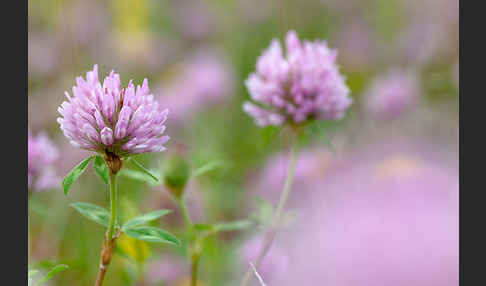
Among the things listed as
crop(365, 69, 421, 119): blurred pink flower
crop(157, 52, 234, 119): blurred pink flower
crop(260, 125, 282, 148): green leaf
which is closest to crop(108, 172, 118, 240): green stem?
crop(260, 125, 282, 148): green leaf

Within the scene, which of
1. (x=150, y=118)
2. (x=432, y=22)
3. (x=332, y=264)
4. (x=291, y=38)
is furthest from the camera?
(x=432, y=22)

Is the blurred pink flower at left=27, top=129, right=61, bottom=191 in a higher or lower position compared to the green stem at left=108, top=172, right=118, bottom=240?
higher

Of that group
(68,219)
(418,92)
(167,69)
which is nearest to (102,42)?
(167,69)

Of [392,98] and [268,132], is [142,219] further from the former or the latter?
[392,98]

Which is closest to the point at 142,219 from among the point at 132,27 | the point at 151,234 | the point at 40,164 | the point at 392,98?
the point at 151,234

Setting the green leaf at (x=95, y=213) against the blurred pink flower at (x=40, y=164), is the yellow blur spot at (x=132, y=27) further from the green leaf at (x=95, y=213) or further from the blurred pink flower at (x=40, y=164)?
the green leaf at (x=95, y=213)

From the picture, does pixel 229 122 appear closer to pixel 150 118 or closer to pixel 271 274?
pixel 271 274

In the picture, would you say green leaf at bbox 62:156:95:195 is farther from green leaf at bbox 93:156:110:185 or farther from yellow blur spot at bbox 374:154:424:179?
yellow blur spot at bbox 374:154:424:179

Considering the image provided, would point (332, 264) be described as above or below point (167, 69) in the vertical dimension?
below
